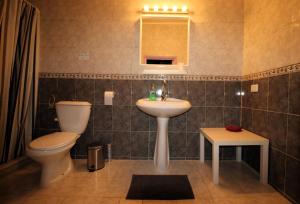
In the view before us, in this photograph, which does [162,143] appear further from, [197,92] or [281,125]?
[281,125]

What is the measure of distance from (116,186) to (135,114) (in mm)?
913

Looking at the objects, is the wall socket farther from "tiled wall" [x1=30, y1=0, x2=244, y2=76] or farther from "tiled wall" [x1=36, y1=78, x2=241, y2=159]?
"tiled wall" [x1=36, y1=78, x2=241, y2=159]

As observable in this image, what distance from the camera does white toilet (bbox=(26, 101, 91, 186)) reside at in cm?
155

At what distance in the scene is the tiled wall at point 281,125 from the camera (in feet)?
4.56

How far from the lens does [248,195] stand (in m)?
1.53

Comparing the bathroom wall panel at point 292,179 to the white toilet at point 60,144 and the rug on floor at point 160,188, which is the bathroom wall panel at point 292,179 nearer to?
the rug on floor at point 160,188

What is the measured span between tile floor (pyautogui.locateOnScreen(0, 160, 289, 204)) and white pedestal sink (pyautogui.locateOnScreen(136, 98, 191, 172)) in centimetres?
17

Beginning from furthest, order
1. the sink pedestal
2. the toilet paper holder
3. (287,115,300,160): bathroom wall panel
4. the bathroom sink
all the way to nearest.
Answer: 1. the toilet paper holder
2. the sink pedestal
3. the bathroom sink
4. (287,115,300,160): bathroom wall panel

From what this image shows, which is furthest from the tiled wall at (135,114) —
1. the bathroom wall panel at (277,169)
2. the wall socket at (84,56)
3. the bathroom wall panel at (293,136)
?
the bathroom wall panel at (293,136)

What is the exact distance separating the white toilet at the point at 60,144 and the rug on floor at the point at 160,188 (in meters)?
0.74

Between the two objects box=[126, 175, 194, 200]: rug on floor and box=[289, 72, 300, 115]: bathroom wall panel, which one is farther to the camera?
box=[126, 175, 194, 200]: rug on floor

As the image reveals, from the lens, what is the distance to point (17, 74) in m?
1.99

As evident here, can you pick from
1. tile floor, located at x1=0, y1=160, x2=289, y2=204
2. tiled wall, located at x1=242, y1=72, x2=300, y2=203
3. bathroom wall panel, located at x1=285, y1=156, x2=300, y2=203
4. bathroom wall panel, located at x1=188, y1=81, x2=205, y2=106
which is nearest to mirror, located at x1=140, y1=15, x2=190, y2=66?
bathroom wall panel, located at x1=188, y1=81, x2=205, y2=106

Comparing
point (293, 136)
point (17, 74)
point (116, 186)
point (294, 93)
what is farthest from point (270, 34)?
point (17, 74)
